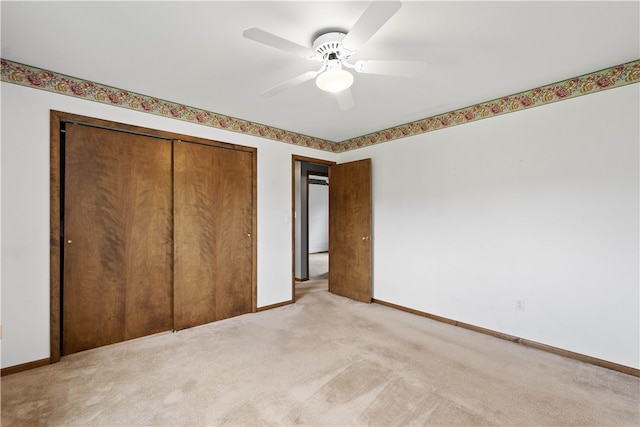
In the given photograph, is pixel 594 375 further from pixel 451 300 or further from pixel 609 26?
pixel 609 26

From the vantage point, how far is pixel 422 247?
356cm

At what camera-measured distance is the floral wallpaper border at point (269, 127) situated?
2260 mm

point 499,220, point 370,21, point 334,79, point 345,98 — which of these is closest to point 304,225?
point 499,220

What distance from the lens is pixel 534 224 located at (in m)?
2.69

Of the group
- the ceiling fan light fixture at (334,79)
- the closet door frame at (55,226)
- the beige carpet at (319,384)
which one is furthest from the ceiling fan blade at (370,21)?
the closet door frame at (55,226)

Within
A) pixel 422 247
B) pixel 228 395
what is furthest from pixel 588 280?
pixel 228 395

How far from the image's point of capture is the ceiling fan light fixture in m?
1.69

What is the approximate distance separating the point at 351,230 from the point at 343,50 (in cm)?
274

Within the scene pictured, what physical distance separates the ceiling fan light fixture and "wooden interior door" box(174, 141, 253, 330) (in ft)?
6.58

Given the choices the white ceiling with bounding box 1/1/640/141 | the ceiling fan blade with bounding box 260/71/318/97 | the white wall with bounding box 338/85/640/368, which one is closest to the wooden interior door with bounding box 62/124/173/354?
the white ceiling with bounding box 1/1/640/141

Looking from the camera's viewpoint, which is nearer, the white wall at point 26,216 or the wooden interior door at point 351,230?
the white wall at point 26,216

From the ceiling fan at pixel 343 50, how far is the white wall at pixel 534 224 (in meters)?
1.72

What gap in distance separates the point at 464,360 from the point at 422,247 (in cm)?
139

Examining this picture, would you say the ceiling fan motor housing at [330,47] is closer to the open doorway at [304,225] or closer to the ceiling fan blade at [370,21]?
the ceiling fan blade at [370,21]
